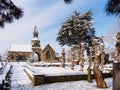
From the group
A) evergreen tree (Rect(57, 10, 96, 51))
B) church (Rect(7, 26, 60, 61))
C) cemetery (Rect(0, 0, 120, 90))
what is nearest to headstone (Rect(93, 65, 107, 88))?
cemetery (Rect(0, 0, 120, 90))

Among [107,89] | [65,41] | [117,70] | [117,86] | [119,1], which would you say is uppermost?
[65,41]

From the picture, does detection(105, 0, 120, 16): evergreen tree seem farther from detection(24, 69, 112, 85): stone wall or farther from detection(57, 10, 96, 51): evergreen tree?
detection(57, 10, 96, 51): evergreen tree

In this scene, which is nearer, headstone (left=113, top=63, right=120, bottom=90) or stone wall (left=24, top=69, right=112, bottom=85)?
headstone (left=113, top=63, right=120, bottom=90)

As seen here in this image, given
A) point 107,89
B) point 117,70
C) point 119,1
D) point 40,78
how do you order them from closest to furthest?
point 117,70 → point 119,1 → point 107,89 → point 40,78

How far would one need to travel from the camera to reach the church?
85.8 metres

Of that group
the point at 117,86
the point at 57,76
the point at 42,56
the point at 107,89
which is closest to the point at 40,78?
the point at 57,76

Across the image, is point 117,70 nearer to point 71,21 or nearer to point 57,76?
point 57,76

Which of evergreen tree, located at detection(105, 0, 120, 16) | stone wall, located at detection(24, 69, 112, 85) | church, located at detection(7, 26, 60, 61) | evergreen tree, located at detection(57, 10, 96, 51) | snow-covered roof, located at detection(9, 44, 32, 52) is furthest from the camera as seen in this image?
snow-covered roof, located at detection(9, 44, 32, 52)

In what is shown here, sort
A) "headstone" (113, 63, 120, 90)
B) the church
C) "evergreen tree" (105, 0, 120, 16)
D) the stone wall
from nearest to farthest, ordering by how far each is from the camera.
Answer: "headstone" (113, 63, 120, 90) → "evergreen tree" (105, 0, 120, 16) → the stone wall → the church

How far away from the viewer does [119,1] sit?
6.04 meters

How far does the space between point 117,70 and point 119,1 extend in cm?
247

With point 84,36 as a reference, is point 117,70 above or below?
below

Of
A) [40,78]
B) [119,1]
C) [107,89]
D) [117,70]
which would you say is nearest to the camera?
[117,70]

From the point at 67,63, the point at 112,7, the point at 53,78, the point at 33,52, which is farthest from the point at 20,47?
the point at 112,7
